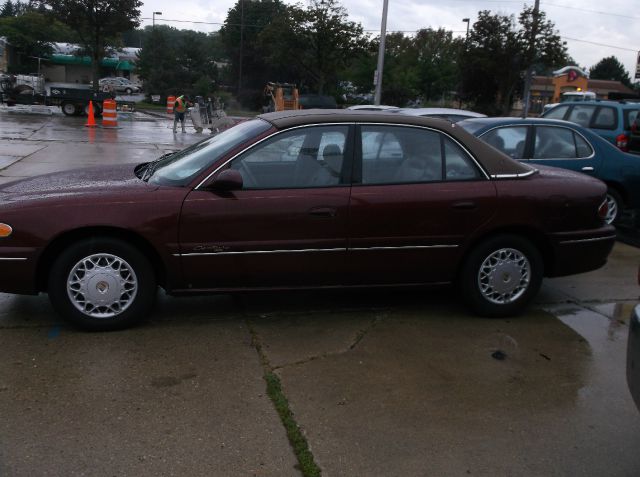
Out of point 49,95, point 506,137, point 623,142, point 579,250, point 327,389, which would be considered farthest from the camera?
point 49,95

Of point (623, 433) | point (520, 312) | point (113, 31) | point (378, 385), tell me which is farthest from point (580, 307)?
point (113, 31)

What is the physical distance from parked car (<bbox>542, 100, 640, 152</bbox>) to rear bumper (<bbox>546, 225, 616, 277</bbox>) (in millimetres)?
6691

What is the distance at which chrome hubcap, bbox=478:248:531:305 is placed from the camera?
4.99 meters

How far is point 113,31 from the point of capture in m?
36.3

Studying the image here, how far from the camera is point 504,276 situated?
198 inches

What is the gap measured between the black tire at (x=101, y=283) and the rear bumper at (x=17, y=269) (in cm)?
14

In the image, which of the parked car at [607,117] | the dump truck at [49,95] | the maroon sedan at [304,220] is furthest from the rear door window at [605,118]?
the dump truck at [49,95]

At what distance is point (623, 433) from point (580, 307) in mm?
2208

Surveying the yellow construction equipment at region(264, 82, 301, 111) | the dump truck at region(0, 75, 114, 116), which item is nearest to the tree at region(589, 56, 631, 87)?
the yellow construction equipment at region(264, 82, 301, 111)

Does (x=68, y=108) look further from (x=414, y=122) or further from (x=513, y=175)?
(x=513, y=175)

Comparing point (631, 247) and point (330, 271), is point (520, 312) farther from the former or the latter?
point (631, 247)

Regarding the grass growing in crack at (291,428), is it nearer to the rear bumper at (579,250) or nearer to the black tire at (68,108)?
the rear bumper at (579,250)

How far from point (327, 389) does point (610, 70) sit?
10028 centimetres

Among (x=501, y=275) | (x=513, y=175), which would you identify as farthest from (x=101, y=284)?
(x=513, y=175)
